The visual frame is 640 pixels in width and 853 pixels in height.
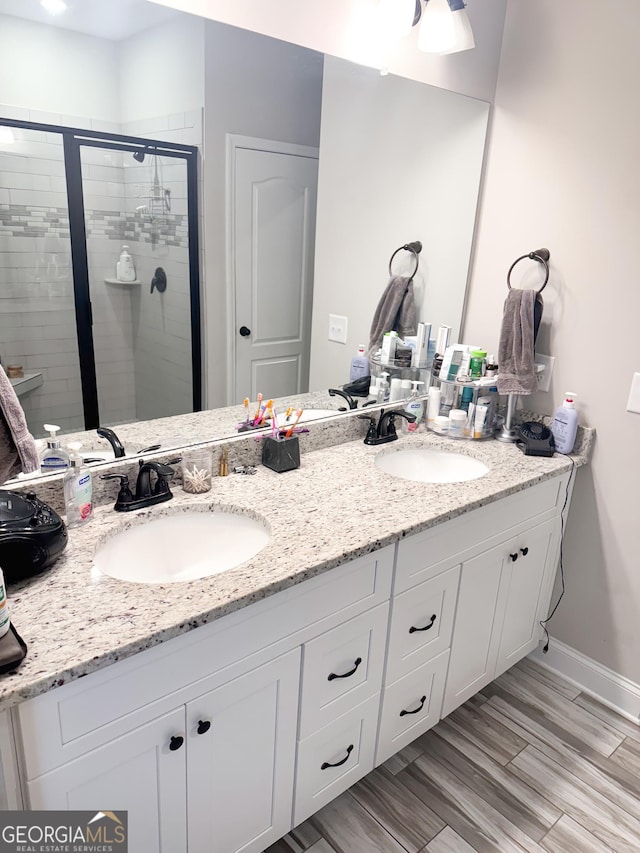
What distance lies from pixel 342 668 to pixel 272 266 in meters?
1.10

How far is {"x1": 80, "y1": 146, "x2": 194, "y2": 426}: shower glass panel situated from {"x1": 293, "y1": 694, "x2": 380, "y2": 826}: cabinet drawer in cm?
93

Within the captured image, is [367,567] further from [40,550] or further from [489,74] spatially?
[489,74]

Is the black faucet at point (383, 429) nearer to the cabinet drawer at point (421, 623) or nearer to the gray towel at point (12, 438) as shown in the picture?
the cabinet drawer at point (421, 623)

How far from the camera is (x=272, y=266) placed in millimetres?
1688

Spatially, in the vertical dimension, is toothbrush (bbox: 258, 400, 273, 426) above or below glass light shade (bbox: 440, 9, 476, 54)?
below

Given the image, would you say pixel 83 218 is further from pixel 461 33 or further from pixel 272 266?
pixel 461 33

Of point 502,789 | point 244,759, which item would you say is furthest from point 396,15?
point 502,789

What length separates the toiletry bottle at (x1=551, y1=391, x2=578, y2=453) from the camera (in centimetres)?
203

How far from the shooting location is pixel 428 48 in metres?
1.82

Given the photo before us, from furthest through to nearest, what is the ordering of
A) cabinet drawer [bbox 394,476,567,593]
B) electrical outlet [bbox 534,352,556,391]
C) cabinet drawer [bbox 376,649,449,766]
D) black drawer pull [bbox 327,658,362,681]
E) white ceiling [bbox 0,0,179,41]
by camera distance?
electrical outlet [bbox 534,352,556,391] < cabinet drawer [bbox 376,649,449,766] < cabinet drawer [bbox 394,476,567,593] < black drawer pull [bbox 327,658,362,681] < white ceiling [bbox 0,0,179,41]

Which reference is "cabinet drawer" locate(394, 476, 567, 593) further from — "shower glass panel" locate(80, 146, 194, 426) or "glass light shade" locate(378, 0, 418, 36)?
"glass light shade" locate(378, 0, 418, 36)

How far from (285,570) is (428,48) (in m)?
1.63

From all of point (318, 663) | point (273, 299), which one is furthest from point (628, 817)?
point (273, 299)

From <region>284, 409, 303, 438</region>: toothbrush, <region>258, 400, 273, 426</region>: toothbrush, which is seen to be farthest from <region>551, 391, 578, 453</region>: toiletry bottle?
<region>258, 400, 273, 426</region>: toothbrush
